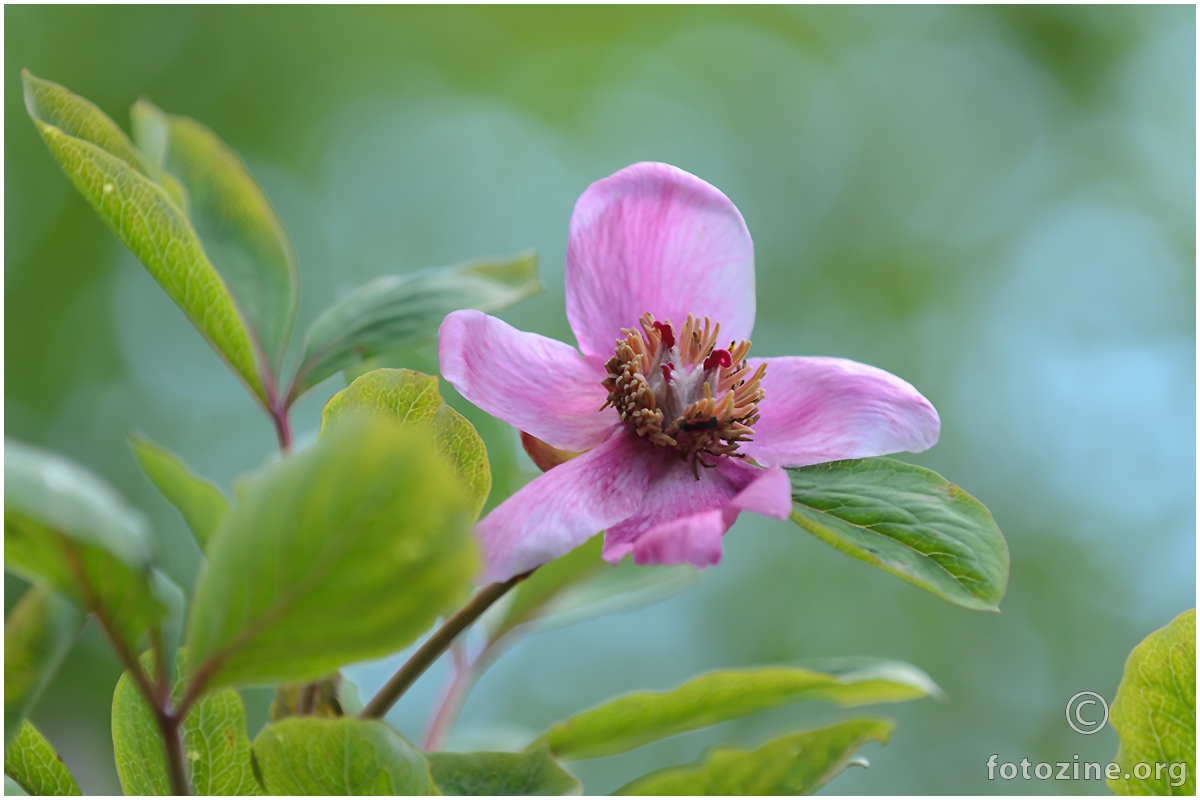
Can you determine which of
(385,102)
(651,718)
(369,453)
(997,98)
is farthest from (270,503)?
(997,98)

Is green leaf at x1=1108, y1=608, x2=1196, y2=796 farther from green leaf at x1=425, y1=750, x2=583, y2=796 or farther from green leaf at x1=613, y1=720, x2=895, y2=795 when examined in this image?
green leaf at x1=425, y1=750, x2=583, y2=796

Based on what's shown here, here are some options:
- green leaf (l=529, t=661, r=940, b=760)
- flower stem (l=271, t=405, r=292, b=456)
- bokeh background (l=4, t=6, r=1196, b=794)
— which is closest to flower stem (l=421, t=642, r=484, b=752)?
green leaf (l=529, t=661, r=940, b=760)

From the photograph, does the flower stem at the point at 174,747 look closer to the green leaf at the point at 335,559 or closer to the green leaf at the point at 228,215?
the green leaf at the point at 335,559

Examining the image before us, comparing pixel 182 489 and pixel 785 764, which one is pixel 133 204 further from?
pixel 785 764

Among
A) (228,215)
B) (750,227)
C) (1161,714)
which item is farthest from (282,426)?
(750,227)

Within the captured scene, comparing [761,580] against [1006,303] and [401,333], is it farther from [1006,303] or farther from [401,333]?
[401,333]

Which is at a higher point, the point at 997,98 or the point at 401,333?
the point at 997,98

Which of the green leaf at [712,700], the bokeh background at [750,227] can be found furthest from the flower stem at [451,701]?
the bokeh background at [750,227]
